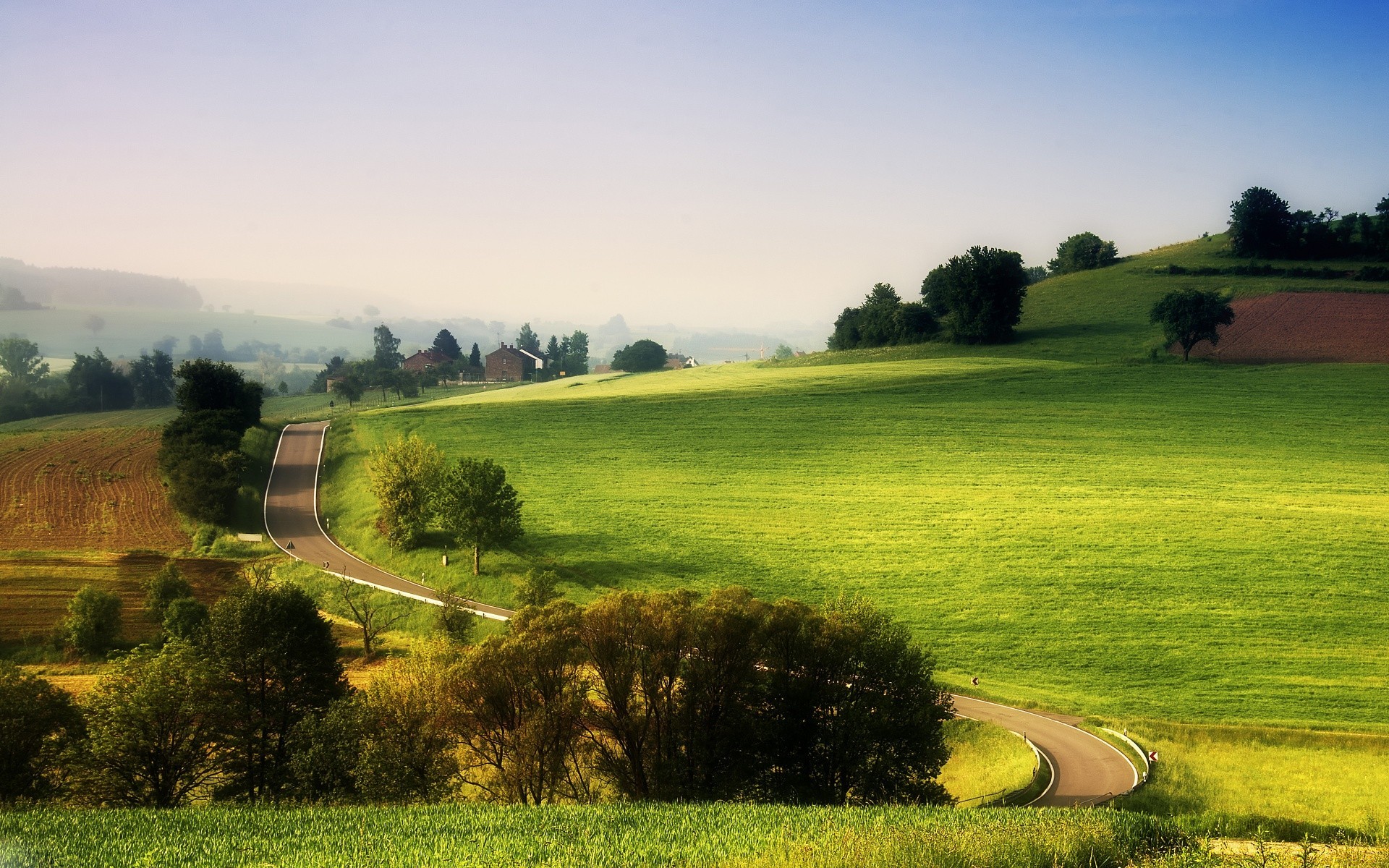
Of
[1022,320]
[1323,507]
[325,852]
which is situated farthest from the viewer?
[1022,320]

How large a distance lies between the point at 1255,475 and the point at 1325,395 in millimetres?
25696

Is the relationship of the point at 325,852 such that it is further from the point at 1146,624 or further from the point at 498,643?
the point at 1146,624

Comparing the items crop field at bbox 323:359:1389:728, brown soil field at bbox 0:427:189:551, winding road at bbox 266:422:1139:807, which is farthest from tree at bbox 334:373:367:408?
brown soil field at bbox 0:427:189:551

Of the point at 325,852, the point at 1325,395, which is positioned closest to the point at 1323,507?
the point at 1325,395

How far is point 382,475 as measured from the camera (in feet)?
211

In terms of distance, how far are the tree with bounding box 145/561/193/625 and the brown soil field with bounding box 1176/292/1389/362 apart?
100 metres

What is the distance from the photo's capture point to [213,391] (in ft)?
275

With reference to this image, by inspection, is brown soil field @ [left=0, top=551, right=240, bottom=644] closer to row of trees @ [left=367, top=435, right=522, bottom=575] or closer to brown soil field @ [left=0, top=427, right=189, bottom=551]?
brown soil field @ [left=0, top=427, right=189, bottom=551]

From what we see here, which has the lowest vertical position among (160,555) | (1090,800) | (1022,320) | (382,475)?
(1090,800)

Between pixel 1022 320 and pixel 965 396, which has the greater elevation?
pixel 1022 320

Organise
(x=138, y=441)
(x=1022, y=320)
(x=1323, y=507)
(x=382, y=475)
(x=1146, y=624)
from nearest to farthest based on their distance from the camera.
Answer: (x=1146, y=624) → (x=1323, y=507) → (x=382, y=475) → (x=138, y=441) → (x=1022, y=320)

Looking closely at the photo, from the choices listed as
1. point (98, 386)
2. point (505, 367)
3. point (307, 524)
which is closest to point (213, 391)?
point (307, 524)

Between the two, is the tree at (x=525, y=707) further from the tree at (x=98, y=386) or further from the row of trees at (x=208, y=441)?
the tree at (x=98, y=386)

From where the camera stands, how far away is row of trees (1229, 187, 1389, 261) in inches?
4897
